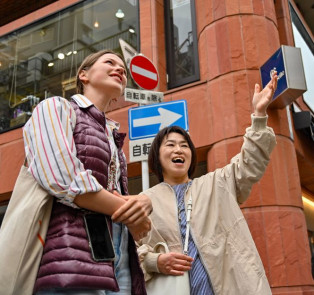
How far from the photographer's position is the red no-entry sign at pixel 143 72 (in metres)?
4.91

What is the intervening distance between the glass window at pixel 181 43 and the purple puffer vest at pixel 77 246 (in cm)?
531

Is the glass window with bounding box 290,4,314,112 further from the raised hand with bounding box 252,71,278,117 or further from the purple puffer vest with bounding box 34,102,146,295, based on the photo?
the purple puffer vest with bounding box 34,102,146,295

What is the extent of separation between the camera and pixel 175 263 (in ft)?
7.09

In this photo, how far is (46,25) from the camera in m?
9.43

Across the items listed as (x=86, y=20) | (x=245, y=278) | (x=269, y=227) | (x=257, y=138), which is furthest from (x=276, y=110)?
(x=86, y=20)

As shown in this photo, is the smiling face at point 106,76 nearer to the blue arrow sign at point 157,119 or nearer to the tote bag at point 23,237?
the tote bag at point 23,237

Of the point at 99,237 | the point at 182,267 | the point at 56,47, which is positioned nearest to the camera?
the point at 99,237

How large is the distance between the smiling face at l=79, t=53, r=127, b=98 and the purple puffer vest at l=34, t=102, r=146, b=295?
0.29 metres

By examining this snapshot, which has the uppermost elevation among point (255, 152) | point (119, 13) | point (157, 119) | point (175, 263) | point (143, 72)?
point (119, 13)

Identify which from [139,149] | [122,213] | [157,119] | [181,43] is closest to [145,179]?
[139,149]

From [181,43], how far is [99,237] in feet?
20.9

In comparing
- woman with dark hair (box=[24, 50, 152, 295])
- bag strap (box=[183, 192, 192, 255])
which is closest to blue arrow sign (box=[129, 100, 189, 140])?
bag strap (box=[183, 192, 192, 255])

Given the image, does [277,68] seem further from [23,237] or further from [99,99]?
[23,237]

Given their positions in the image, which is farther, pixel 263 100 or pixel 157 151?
pixel 157 151
